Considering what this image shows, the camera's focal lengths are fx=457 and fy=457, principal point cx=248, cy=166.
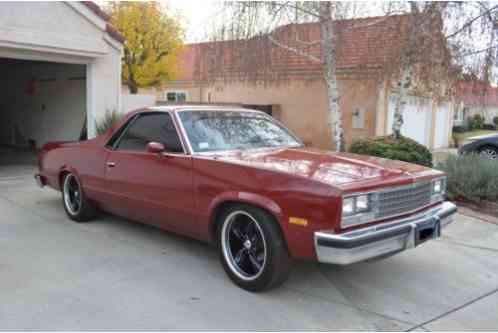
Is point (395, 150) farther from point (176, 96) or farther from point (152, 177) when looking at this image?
point (176, 96)

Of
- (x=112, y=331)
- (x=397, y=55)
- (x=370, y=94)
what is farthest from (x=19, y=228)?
(x=370, y=94)

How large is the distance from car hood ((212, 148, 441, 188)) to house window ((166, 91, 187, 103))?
18085 millimetres

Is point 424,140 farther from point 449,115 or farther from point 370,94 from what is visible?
point 370,94

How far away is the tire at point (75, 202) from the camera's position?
590 cm

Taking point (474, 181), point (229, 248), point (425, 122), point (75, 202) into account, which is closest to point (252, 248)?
point (229, 248)

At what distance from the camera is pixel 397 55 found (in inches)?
387

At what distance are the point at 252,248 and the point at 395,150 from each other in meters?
5.92

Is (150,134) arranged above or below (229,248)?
above

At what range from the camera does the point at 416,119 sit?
16906 millimetres

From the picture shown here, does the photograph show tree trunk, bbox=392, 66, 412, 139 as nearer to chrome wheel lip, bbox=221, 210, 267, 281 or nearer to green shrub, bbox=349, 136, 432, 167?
green shrub, bbox=349, 136, 432, 167

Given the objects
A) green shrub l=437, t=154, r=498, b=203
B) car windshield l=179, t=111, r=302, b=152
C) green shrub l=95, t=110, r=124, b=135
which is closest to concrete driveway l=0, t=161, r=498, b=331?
car windshield l=179, t=111, r=302, b=152

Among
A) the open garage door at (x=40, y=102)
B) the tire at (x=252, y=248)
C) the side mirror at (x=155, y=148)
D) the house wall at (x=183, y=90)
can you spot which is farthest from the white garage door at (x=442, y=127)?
the tire at (x=252, y=248)

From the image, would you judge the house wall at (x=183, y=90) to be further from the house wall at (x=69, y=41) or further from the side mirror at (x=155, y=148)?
the side mirror at (x=155, y=148)

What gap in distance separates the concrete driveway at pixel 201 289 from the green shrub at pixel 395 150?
3.40m
